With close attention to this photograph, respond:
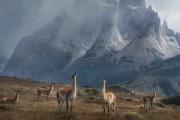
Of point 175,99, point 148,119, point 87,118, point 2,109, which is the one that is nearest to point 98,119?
A: point 87,118

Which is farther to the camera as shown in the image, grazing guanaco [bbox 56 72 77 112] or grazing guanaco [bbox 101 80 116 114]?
grazing guanaco [bbox 101 80 116 114]

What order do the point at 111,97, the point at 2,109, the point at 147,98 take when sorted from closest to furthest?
the point at 111,97
the point at 2,109
the point at 147,98

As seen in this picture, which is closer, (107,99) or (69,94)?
(69,94)

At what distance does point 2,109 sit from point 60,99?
253 inches

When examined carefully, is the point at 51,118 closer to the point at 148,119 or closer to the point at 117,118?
the point at 117,118

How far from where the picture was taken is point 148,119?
32.9 metres

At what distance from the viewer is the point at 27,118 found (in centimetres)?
3119

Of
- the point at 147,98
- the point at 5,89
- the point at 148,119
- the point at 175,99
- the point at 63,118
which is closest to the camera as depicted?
the point at 63,118

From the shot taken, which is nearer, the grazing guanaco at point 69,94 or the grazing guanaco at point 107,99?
the grazing guanaco at point 69,94

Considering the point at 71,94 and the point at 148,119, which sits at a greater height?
the point at 71,94

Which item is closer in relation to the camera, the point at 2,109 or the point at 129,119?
the point at 129,119

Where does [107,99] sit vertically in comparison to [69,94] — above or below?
below

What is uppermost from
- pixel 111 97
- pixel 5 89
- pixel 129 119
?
pixel 5 89

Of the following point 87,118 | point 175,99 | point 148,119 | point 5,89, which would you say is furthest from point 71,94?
point 175,99
